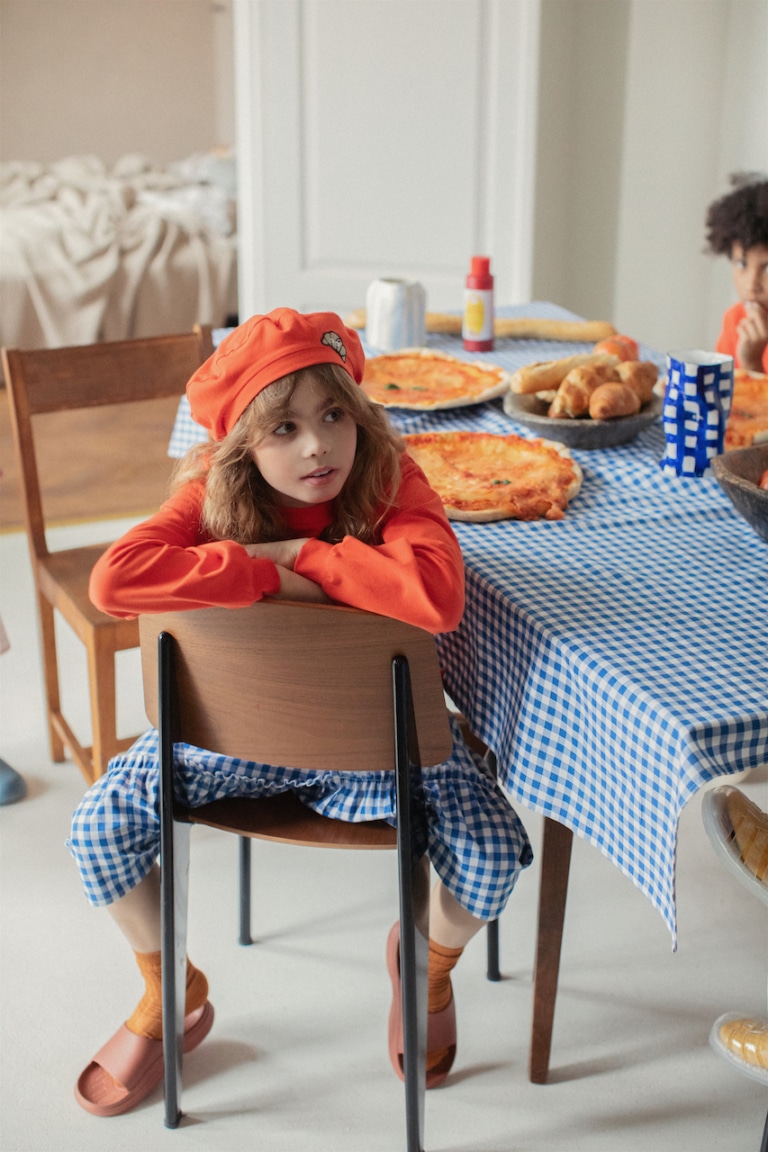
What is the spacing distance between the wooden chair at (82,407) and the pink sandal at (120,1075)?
0.53 metres

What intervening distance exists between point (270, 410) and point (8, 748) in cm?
136

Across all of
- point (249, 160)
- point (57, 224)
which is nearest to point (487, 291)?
point (249, 160)

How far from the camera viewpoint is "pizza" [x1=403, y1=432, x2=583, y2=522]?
5.07 feet

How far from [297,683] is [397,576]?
0.17 metres

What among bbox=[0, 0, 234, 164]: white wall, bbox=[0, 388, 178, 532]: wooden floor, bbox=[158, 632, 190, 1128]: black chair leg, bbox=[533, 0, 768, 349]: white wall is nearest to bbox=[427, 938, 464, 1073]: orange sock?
bbox=[158, 632, 190, 1128]: black chair leg

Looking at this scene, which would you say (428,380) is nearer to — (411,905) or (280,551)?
(280,551)

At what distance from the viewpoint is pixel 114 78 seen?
7.00 m

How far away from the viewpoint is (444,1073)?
152 centimetres

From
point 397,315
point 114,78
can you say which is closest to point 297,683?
point 397,315

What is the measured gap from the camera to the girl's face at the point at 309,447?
128 cm

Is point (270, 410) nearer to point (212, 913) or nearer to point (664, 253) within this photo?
point (212, 913)

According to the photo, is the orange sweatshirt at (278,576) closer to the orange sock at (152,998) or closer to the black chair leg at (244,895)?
the orange sock at (152,998)

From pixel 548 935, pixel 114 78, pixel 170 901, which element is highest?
pixel 114 78

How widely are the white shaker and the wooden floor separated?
1227mm
